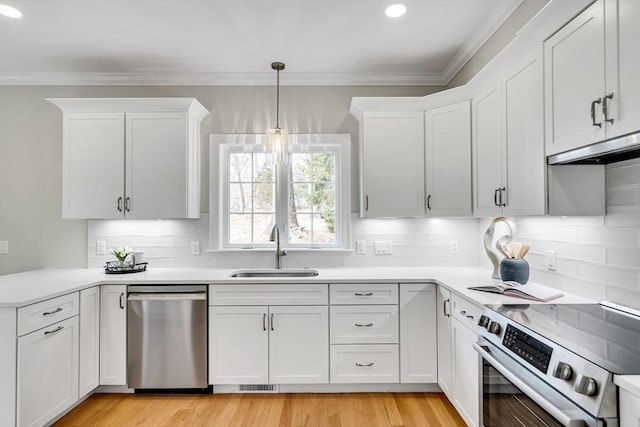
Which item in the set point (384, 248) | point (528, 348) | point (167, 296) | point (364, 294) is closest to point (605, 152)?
point (528, 348)

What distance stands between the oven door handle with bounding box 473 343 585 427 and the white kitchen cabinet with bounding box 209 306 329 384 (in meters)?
1.28

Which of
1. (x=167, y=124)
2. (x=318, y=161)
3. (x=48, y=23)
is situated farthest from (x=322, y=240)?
(x=48, y=23)

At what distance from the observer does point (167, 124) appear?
2910mm

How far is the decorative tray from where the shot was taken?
285 centimetres

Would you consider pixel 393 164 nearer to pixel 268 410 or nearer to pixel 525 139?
pixel 525 139

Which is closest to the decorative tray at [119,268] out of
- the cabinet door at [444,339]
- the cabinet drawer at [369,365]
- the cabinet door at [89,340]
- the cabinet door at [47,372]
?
the cabinet door at [89,340]

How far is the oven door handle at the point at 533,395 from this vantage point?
1.08 m

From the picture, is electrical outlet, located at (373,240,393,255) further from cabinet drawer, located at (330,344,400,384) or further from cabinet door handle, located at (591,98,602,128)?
cabinet door handle, located at (591,98,602,128)

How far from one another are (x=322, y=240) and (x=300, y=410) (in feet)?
4.76

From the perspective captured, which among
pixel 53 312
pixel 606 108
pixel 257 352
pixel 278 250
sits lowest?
pixel 257 352

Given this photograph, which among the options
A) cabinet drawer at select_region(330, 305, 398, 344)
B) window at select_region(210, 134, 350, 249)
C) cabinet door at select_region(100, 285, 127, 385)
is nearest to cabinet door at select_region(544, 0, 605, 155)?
cabinet drawer at select_region(330, 305, 398, 344)

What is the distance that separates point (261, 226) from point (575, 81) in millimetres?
2565

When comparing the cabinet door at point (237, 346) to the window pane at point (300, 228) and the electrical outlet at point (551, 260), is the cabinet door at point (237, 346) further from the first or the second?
the electrical outlet at point (551, 260)

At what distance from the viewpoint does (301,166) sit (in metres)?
3.35
